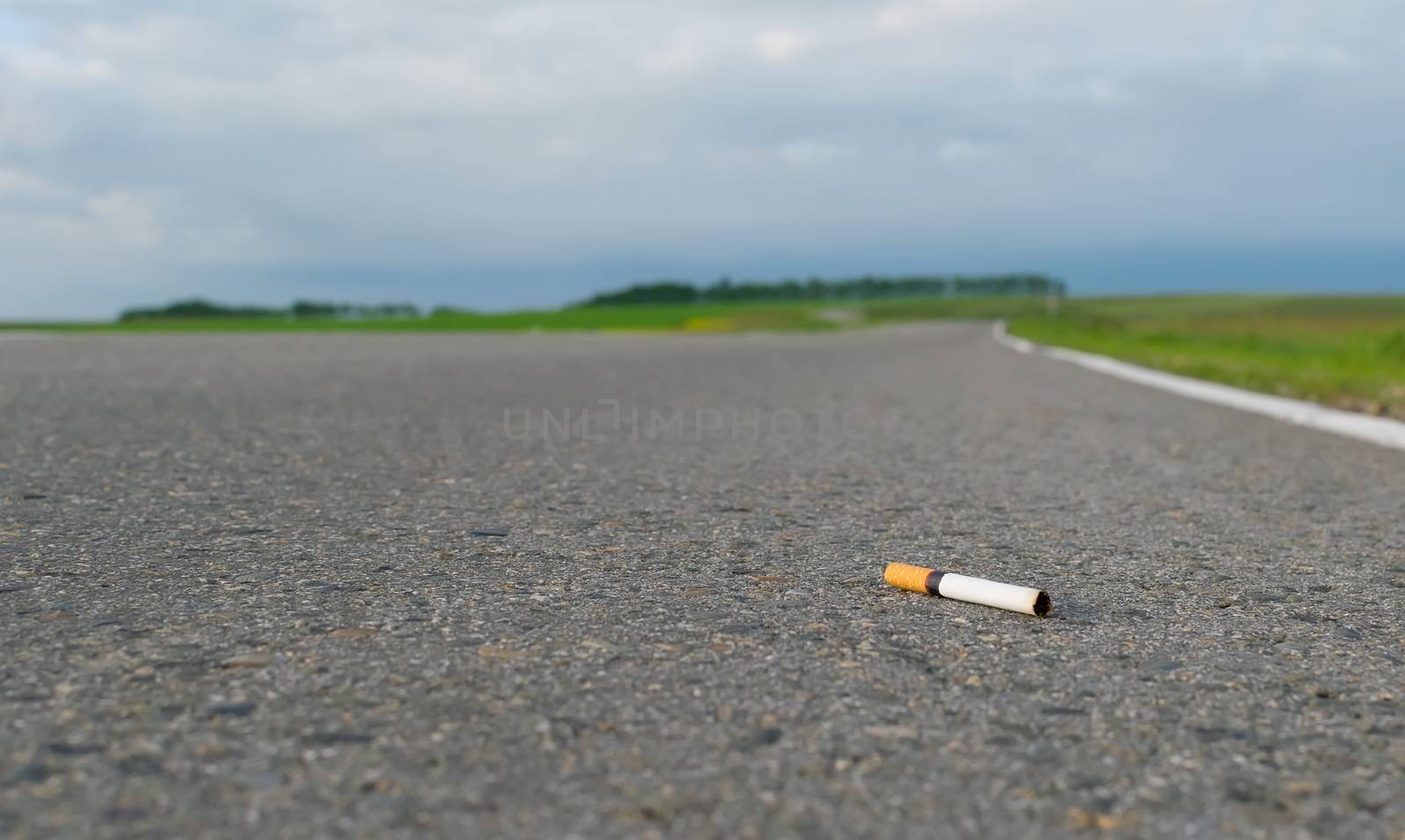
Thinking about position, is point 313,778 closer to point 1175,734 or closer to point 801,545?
point 1175,734

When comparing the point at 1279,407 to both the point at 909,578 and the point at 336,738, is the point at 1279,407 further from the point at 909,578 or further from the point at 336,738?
the point at 336,738

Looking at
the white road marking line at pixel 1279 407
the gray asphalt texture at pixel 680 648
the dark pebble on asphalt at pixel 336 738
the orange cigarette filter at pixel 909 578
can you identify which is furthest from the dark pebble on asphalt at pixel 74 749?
the white road marking line at pixel 1279 407

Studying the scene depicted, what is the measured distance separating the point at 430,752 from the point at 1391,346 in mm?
21389

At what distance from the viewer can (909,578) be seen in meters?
3.43

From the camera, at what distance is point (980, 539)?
4410 millimetres

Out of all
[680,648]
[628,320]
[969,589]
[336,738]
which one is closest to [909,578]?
[969,589]

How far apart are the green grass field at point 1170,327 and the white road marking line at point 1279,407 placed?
1.22 feet

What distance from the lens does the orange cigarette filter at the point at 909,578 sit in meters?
3.38

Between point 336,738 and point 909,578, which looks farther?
point 909,578

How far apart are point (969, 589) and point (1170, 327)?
70.5m

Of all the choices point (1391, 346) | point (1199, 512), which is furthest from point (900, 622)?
point (1391, 346)

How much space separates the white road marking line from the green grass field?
1.22 feet

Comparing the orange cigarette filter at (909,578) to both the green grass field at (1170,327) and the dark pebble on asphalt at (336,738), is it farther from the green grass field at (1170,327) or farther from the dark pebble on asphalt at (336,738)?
the green grass field at (1170,327)

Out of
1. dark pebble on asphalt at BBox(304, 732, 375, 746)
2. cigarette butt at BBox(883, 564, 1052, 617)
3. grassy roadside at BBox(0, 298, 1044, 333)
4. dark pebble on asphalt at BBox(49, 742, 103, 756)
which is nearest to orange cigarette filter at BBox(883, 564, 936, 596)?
cigarette butt at BBox(883, 564, 1052, 617)
